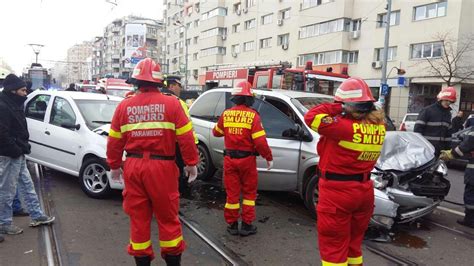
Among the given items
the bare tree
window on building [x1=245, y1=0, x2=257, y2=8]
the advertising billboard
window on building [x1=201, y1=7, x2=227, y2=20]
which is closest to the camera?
the bare tree

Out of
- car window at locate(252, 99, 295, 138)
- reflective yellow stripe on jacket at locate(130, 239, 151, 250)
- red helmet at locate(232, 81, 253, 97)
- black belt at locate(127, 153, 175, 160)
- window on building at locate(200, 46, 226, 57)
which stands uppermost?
window on building at locate(200, 46, 226, 57)

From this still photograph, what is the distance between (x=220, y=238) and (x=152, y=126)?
1993 mm

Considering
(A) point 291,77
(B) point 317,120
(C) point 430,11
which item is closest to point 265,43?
(C) point 430,11

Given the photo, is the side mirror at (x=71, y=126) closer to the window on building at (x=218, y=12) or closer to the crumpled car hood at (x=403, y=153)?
the crumpled car hood at (x=403, y=153)

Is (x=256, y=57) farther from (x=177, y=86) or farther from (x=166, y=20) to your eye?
(x=177, y=86)

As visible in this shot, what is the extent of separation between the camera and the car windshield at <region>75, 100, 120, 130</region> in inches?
261

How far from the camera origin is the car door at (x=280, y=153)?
5.78 metres

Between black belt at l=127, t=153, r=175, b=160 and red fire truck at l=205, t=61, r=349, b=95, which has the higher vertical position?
red fire truck at l=205, t=61, r=349, b=95

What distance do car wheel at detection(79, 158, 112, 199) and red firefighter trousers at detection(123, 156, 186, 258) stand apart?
2.82 metres

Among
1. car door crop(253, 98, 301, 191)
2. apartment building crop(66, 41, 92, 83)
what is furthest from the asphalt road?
apartment building crop(66, 41, 92, 83)

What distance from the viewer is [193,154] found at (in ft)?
11.6

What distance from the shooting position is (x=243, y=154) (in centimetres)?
492

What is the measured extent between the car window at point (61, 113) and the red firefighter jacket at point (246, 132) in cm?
308

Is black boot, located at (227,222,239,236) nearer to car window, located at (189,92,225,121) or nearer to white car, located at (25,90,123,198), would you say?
white car, located at (25,90,123,198)
